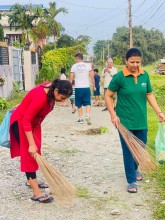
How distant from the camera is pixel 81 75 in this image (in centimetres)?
879

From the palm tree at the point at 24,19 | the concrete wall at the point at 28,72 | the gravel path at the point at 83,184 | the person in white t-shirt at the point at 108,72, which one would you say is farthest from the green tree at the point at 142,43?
the gravel path at the point at 83,184

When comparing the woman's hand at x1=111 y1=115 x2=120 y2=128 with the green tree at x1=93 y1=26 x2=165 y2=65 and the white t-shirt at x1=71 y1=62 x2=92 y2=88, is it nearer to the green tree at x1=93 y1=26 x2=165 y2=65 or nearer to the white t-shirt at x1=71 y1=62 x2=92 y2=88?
the white t-shirt at x1=71 y1=62 x2=92 y2=88

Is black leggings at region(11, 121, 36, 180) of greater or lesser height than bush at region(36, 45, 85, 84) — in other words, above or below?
below

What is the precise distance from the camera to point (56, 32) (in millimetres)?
35375

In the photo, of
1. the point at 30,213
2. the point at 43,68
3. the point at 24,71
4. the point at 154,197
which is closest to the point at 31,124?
the point at 30,213

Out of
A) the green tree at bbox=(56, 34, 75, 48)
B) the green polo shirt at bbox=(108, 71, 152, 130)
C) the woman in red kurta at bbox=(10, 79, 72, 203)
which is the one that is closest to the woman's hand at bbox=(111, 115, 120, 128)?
the green polo shirt at bbox=(108, 71, 152, 130)

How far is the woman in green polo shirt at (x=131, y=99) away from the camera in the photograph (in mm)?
4207

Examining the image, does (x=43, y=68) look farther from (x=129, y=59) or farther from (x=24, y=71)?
(x=129, y=59)

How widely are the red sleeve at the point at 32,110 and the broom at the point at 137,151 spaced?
3.19 feet

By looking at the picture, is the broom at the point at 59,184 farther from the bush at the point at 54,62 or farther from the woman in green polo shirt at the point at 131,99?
the bush at the point at 54,62

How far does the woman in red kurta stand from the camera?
372 centimetres

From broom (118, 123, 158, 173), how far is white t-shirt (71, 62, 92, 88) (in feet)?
15.2

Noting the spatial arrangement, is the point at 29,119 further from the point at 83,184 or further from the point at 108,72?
the point at 108,72

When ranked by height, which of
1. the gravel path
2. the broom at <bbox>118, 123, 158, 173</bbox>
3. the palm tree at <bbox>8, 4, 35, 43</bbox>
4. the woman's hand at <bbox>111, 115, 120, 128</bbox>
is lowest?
the gravel path
